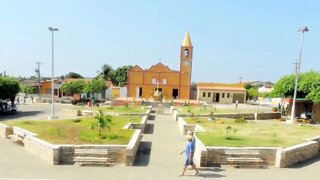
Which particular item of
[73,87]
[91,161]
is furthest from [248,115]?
[73,87]

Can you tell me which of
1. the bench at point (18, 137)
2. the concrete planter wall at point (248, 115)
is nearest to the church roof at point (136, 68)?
the concrete planter wall at point (248, 115)

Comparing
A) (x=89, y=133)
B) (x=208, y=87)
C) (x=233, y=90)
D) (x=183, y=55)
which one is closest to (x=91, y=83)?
(x=183, y=55)

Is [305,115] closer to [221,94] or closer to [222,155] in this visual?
[222,155]

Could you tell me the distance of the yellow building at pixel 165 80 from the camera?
6091cm

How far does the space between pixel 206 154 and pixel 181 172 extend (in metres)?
1.18

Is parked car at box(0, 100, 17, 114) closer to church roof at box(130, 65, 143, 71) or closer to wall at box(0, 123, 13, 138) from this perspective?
wall at box(0, 123, 13, 138)

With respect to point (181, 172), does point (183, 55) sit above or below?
above

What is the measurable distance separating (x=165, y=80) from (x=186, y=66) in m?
4.35

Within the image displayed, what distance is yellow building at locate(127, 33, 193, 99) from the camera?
2398 inches

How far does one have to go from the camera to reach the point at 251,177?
1085 cm

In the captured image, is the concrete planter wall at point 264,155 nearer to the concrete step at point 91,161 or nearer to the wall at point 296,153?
the wall at point 296,153

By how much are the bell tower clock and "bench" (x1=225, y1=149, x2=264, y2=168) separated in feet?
160

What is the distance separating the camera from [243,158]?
1200 cm

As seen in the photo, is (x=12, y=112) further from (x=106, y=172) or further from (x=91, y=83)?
(x=106, y=172)
